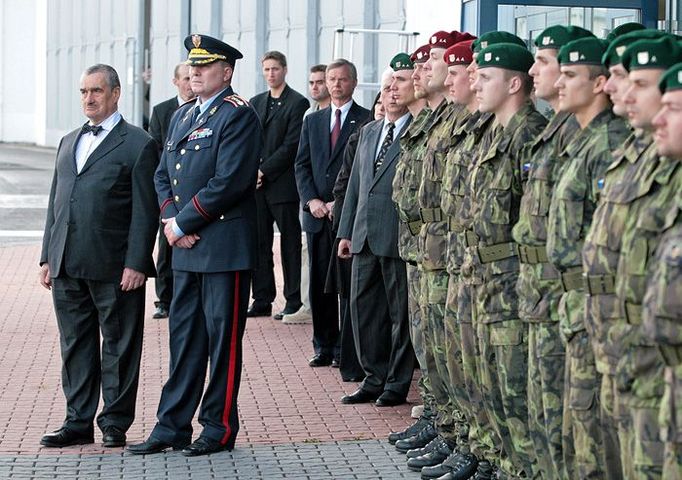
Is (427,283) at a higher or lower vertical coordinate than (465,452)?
higher

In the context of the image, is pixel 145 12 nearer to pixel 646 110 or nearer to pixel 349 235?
pixel 349 235

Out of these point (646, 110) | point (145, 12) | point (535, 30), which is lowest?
→ point (646, 110)

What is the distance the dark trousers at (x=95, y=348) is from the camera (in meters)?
7.80

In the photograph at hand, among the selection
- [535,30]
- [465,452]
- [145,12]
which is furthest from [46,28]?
[465,452]

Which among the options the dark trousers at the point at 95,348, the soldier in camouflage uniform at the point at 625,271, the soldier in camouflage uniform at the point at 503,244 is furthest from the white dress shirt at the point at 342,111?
the soldier in camouflage uniform at the point at 625,271

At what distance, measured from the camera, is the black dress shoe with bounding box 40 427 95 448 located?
25.5 feet

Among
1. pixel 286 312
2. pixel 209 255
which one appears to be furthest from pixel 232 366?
pixel 286 312

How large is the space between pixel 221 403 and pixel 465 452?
1.39 metres

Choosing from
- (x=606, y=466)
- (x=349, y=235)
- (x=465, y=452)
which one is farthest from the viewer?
(x=349, y=235)

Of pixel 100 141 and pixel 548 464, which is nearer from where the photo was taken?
pixel 548 464

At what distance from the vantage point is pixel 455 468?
22.8 feet

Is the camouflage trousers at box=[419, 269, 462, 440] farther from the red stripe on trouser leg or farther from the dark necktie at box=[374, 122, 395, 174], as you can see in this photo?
the dark necktie at box=[374, 122, 395, 174]

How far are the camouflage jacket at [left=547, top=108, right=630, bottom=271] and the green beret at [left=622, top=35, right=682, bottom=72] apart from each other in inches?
25.5

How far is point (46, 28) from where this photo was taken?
152 ft
